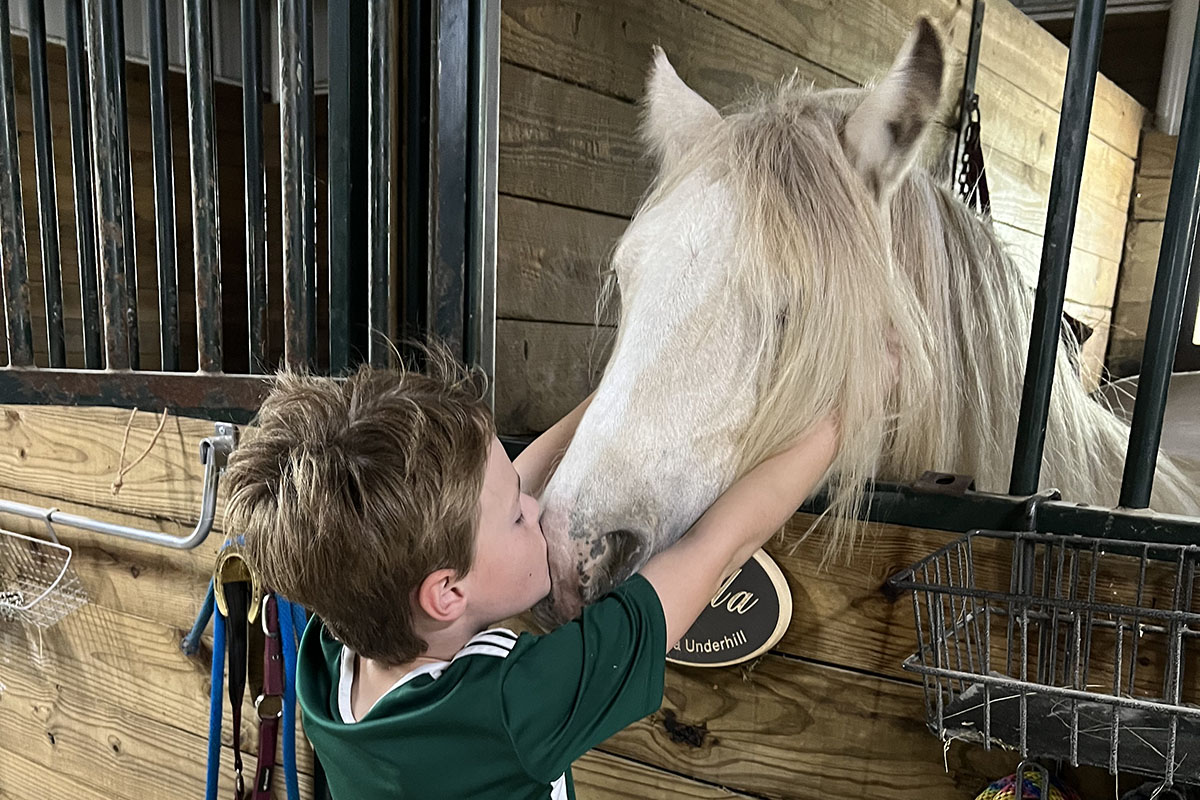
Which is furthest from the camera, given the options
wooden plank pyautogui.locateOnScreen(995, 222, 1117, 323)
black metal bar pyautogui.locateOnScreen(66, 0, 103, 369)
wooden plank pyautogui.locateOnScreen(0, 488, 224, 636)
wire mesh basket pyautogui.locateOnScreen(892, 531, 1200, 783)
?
wooden plank pyautogui.locateOnScreen(995, 222, 1117, 323)

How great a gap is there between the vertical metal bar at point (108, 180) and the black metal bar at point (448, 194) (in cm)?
44

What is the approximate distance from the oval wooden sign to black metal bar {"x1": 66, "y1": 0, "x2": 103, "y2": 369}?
940 mm

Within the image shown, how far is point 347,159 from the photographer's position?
3.22 feet

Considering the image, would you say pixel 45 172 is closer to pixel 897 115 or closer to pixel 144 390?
pixel 144 390

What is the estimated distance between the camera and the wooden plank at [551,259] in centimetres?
116

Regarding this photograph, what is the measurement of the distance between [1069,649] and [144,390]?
3.59ft

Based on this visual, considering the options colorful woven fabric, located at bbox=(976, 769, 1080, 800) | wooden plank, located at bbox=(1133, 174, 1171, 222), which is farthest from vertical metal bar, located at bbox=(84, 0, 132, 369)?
wooden plank, located at bbox=(1133, 174, 1171, 222)

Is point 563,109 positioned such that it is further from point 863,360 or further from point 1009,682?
point 1009,682

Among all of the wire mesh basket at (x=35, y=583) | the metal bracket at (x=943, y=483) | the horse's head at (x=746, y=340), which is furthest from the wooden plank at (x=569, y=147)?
the wire mesh basket at (x=35, y=583)

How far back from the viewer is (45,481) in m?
1.38

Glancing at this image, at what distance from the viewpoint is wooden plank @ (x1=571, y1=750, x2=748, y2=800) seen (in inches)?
35.6

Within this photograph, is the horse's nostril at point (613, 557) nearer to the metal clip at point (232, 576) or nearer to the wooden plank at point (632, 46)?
the metal clip at point (232, 576)

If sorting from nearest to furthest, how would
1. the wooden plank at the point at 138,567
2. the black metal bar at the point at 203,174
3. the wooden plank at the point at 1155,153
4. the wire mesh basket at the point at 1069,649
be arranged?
1. the wire mesh basket at the point at 1069,649
2. the black metal bar at the point at 203,174
3. the wooden plank at the point at 138,567
4. the wooden plank at the point at 1155,153

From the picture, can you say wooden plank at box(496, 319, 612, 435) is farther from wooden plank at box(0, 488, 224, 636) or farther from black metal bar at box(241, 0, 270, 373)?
wooden plank at box(0, 488, 224, 636)
